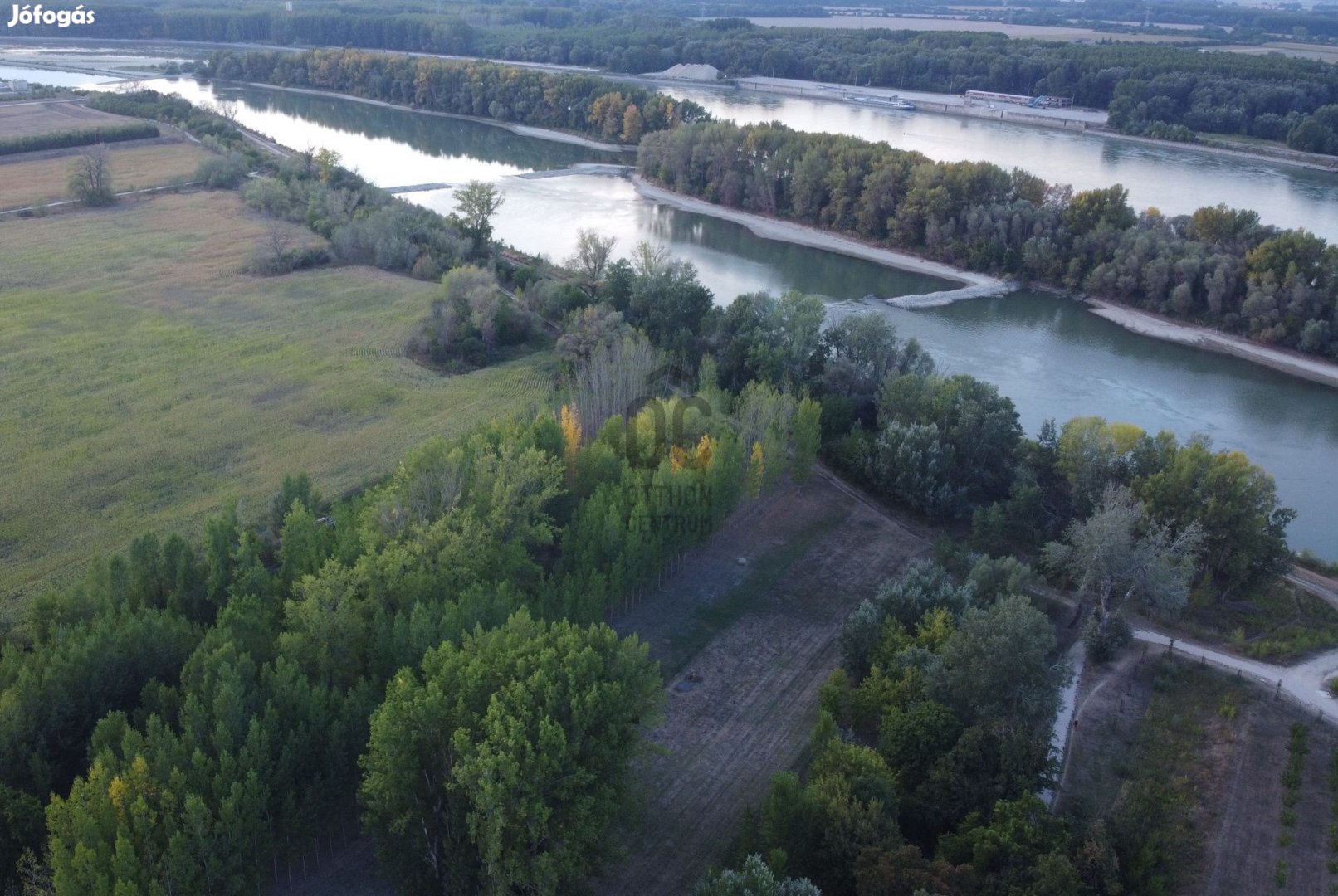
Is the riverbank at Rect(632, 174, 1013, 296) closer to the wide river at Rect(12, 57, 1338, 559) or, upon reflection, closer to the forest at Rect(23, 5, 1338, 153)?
the wide river at Rect(12, 57, 1338, 559)

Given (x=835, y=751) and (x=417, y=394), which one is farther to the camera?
(x=417, y=394)

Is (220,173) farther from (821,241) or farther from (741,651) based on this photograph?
(741,651)

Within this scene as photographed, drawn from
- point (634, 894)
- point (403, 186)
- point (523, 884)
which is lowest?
point (634, 894)

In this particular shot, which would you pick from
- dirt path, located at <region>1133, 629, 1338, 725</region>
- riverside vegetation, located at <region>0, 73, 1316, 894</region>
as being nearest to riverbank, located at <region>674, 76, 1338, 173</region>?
riverside vegetation, located at <region>0, 73, 1316, 894</region>

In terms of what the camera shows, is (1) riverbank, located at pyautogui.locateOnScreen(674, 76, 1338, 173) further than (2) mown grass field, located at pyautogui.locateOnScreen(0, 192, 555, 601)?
Yes

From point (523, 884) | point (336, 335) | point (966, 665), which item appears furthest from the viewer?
point (336, 335)

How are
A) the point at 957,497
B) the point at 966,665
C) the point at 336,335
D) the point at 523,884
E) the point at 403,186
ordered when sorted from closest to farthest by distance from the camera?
1. the point at 523,884
2. the point at 966,665
3. the point at 957,497
4. the point at 336,335
5. the point at 403,186

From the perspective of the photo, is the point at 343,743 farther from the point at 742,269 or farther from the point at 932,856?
the point at 742,269

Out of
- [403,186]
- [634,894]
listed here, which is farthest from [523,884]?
[403,186]
